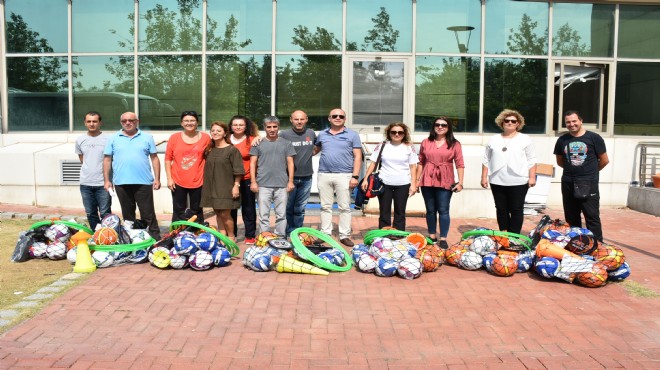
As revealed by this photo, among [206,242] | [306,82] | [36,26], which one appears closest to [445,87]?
[306,82]

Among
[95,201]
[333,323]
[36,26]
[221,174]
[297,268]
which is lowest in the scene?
[333,323]

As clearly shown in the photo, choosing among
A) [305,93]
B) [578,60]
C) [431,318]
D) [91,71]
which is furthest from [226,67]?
[431,318]

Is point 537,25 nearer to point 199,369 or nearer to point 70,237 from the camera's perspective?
point 70,237

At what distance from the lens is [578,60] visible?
488 inches

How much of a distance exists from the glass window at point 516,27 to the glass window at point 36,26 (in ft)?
27.4

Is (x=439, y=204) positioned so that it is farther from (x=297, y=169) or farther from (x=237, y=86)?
(x=237, y=86)

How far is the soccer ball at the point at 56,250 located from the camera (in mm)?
7184

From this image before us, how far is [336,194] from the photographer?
793 cm

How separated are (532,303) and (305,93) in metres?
7.50

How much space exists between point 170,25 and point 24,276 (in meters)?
7.07

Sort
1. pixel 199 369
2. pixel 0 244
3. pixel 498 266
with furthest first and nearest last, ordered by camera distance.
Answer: pixel 0 244 < pixel 498 266 < pixel 199 369

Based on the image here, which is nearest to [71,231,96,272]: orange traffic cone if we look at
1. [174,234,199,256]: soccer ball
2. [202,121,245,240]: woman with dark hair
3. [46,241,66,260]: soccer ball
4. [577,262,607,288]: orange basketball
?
[46,241,66,260]: soccer ball

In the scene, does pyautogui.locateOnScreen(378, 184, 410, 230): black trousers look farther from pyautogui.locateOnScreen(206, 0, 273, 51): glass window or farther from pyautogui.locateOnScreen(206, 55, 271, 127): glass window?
pyautogui.locateOnScreen(206, 0, 273, 51): glass window

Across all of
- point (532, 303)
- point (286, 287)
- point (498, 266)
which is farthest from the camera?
point (498, 266)
